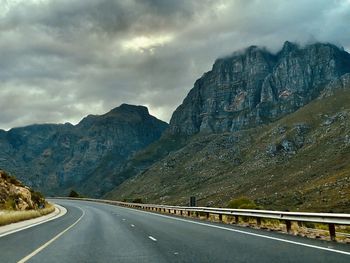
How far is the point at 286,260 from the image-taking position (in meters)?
11.4

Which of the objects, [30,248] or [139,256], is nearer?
[139,256]

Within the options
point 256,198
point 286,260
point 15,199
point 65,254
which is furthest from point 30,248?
point 256,198

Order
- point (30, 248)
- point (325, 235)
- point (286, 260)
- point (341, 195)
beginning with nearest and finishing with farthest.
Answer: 1. point (286, 260)
2. point (30, 248)
3. point (325, 235)
4. point (341, 195)

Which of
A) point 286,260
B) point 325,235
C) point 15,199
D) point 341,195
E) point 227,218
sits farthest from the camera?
point 341,195

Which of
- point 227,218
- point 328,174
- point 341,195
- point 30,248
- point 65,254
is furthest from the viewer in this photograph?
point 328,174

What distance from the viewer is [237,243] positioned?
1606 centimetres

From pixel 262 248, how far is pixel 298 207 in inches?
6166

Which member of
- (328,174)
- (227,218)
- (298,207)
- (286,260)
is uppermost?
(328,174)

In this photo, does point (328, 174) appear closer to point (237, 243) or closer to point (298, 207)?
point (298, 207)

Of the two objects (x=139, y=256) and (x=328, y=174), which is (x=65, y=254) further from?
(x=328, y=174)

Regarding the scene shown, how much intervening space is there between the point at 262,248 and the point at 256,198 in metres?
188

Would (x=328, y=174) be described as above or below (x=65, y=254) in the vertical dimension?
above

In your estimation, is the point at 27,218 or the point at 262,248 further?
the point at 27,218

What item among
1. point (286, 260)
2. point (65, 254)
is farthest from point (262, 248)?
point (65, 254)
